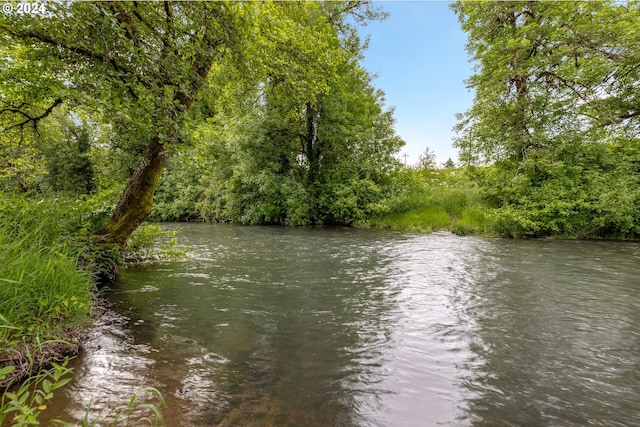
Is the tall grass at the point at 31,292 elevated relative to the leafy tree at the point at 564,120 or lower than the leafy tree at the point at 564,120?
lower

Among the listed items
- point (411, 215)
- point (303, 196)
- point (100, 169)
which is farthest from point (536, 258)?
point (100, 169)

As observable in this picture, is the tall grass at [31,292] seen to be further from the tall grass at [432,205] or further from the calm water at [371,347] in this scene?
the tall grass at [432,205]

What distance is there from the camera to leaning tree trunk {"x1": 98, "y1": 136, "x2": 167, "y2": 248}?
6.89 m

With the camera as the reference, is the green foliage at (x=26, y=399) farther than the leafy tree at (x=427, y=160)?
No

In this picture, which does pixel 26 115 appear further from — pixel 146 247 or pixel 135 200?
pixel 146 247

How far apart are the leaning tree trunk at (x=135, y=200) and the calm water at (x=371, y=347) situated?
1.12m

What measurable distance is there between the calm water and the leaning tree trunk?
1120mm

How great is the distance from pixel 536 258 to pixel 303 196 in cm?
1371

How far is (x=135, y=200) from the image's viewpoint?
6973mm

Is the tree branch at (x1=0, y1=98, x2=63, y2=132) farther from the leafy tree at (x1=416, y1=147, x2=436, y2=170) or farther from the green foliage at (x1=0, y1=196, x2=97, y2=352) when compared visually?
the leafy tree at (x1=416, y1=147, x2=436, y2=170)

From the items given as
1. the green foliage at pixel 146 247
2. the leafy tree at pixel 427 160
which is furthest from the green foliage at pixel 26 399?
the leafy tree at pixel 427 160

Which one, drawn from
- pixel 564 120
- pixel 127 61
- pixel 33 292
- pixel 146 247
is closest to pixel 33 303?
pixel 33 292

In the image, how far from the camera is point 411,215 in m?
19.7

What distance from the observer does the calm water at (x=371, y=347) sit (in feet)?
9.76
